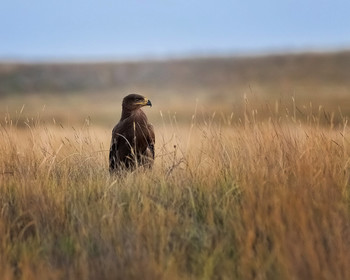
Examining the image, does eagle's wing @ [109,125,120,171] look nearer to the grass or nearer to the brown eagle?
the brown eagle

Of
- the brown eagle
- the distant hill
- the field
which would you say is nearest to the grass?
the field

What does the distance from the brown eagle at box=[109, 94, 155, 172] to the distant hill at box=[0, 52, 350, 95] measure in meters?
48.1

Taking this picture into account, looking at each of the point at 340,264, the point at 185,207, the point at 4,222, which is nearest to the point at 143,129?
the point at 185,207

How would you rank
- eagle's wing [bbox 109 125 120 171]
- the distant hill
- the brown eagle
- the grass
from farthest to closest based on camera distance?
the distant hill, eagle's wing [bbox 109 125 120 171], the brown eagle, the grass

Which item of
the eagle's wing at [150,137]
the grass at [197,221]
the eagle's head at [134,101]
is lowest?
the grass at [197,221]

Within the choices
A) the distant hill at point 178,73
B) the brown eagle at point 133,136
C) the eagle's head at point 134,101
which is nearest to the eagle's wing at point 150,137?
the brown eagle at point 133,136

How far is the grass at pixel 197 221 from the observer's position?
131 inches

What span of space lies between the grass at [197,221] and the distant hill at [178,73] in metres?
48.9

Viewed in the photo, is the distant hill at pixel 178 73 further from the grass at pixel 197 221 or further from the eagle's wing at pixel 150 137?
the grass at pixel 197 221

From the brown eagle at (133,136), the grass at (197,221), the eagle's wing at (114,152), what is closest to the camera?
the grass at (197,221)

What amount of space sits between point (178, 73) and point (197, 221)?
190 ft

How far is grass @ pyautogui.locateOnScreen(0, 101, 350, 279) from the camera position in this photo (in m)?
3.33

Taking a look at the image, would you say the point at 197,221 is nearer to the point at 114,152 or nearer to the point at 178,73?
the point at 114,152

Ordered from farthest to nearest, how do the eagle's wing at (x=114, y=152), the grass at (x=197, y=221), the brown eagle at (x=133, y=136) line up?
the eagle's wing at (x=114, y=152), the brown eagle at (x=133, y=136), the grass at (x=197, y=221)
